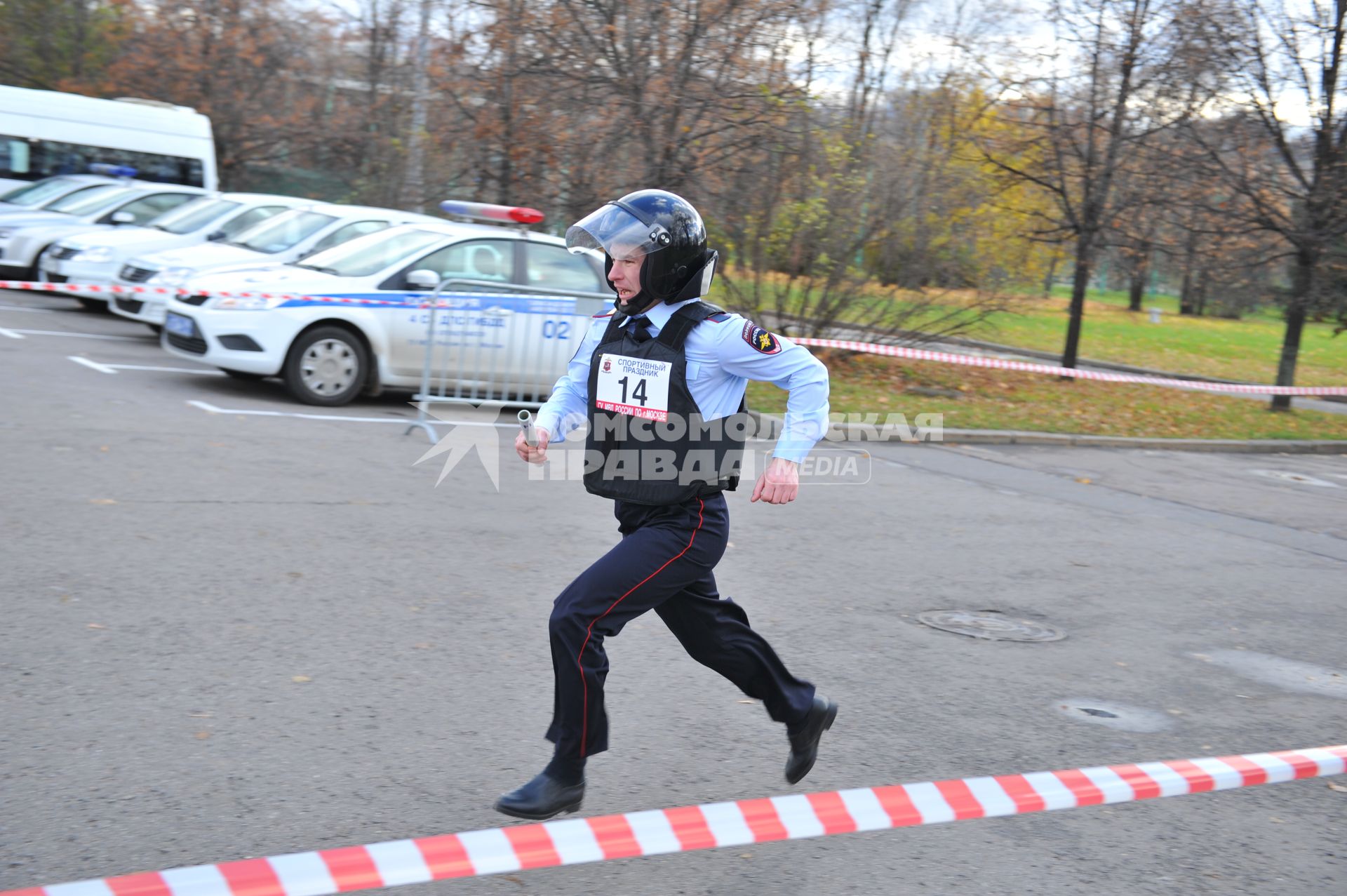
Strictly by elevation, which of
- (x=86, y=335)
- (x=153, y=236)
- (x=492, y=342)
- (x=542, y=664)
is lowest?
(x=542, y=664)

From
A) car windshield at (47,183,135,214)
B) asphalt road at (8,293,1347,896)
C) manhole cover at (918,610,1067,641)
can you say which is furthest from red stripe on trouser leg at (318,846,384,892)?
car windshield at (47,183,135,214)

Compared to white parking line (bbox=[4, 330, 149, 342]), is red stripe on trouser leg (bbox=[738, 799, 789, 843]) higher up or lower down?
lower down

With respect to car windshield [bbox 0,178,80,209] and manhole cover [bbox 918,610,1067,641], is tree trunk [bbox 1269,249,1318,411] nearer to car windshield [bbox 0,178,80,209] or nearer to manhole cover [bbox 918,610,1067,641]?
manhole cover [bbox 918,610,1067,641]

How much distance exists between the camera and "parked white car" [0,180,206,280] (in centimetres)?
1677

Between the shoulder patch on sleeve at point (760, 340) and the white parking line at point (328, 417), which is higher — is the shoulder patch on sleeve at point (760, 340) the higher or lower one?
the higher one

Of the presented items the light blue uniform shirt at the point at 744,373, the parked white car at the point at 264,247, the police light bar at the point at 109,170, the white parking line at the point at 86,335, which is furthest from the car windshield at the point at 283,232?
the light blue uniform shirt at the point at 744,373

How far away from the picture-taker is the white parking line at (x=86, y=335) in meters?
13.8

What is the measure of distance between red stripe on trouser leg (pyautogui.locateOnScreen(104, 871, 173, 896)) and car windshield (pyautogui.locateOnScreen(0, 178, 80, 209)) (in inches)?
720

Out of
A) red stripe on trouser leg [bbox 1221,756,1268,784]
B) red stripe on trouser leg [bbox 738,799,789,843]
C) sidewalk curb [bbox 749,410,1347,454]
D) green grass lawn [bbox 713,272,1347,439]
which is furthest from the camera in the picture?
green grass lawn [bbox 713,272,1347,439]

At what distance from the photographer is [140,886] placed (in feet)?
8.17

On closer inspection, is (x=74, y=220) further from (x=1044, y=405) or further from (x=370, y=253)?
(x=1044, y=405)

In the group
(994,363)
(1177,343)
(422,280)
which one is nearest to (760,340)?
(422,280)

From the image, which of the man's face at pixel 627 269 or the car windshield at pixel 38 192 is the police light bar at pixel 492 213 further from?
the car windshield at pixel 38 192

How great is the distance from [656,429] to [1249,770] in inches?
84.4
